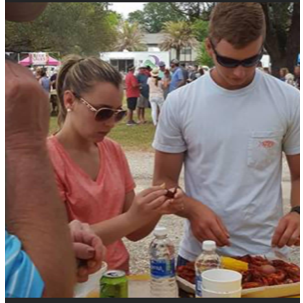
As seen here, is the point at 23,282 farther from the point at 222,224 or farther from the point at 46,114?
the point at 222,224

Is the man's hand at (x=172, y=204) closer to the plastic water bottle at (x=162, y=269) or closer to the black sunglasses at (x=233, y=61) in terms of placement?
the plastic water bottle at (x=162, y=269)

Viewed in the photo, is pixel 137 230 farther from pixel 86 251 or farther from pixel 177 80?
pixel 177 80

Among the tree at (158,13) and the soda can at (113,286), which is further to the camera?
the tree at (158,13)

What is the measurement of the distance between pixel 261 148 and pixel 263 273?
463 millimetres

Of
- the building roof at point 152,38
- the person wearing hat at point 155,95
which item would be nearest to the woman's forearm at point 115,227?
the person wearing hat at point 155,95

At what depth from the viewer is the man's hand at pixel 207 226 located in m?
1.78

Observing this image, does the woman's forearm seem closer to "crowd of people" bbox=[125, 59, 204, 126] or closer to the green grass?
the green grass

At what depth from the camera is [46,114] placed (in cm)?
82

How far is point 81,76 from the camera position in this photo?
1850 mm

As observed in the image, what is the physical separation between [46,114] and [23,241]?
199mm


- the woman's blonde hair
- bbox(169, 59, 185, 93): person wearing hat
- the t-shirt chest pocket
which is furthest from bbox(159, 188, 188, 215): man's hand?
bbox(169, 59, 185, 93): person wearing hat

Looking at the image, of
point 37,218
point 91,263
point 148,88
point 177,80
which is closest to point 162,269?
point 91,263

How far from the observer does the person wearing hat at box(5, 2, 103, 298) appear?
76cm

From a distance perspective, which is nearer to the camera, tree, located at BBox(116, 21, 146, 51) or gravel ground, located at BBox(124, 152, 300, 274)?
gravel ground, located at BBox(124, 152, 300, 274)
